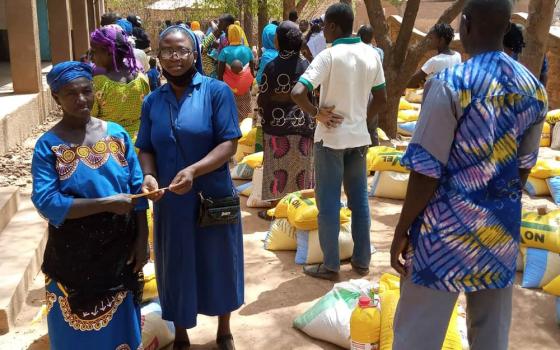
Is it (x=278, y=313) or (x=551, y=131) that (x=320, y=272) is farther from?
(x=551, y=131)

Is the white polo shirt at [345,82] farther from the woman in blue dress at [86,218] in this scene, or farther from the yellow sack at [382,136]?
the yellow sack at [382,136]

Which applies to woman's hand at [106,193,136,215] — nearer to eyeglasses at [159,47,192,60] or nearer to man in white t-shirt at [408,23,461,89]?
eyeglasses at [159,47,192,60]

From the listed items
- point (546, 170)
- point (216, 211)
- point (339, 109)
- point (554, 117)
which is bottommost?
point (546, 170)

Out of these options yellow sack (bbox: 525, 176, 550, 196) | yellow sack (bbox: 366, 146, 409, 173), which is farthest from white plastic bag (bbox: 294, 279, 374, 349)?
yellow sack (bbox: 525, 176, 550, 196)

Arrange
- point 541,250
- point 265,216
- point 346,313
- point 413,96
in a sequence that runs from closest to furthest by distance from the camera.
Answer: point 346,313
point 541,250
point 265,216
point 413,96

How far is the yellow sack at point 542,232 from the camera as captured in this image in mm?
Result: 4090

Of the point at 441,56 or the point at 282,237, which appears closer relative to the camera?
the point at 282,237

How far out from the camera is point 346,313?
338 cm

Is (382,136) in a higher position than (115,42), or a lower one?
lower

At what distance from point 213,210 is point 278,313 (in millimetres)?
1172

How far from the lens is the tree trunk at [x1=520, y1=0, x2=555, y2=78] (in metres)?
5.50

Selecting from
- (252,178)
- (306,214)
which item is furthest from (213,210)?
(252,178)

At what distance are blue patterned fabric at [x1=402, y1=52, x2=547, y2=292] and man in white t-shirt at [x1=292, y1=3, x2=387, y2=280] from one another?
184 centimetres

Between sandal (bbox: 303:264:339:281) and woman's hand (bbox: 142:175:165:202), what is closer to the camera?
woman's hand (bbox: 142:175:165:202)
